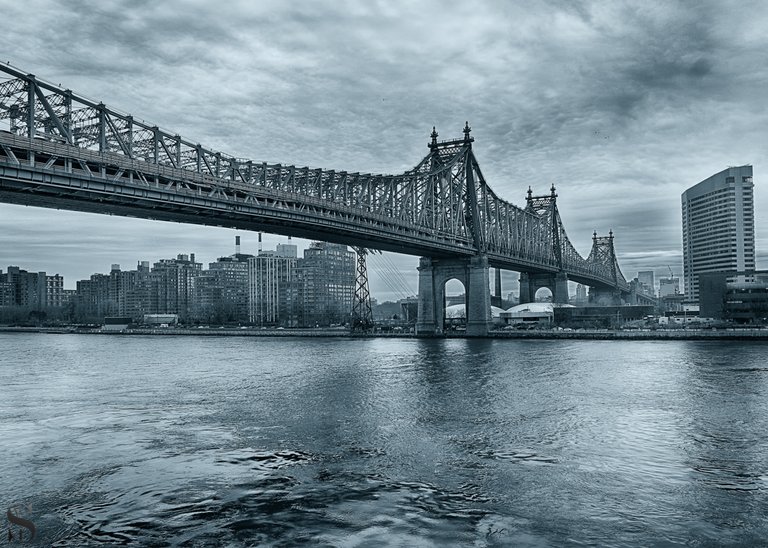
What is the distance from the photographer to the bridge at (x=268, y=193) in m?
42.3

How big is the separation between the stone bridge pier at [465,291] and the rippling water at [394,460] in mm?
52048

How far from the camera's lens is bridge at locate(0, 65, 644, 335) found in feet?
139

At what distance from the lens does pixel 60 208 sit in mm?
47531

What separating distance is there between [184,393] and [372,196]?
51933mm

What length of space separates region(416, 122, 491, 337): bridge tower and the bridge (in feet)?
0.60

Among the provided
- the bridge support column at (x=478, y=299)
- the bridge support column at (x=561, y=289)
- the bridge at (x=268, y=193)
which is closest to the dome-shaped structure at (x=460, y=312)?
the bridge at (x=268, y=193)

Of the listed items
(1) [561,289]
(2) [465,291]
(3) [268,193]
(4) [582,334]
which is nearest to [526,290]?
(1) [561,289]

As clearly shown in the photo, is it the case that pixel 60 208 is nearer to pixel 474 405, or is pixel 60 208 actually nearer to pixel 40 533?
pixel 474 405
